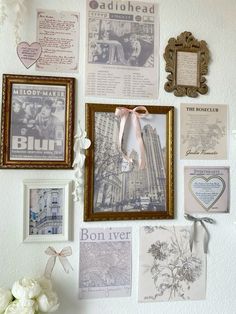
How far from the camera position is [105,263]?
40.9 inches

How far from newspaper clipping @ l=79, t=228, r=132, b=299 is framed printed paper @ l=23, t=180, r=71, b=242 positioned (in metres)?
0.08

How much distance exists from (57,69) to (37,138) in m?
0.22

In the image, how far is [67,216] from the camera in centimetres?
101

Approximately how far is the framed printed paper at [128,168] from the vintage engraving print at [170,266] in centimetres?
7

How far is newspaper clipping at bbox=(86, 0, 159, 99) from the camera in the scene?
1.05 metres

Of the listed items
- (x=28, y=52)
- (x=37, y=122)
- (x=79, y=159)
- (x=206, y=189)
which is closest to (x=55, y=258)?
(x=79, y=159)

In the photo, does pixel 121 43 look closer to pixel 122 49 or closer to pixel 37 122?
pixel 122 49

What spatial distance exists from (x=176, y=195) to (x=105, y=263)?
1.02ft

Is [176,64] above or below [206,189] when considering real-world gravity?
above

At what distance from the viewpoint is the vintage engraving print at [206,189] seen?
109 centimetres

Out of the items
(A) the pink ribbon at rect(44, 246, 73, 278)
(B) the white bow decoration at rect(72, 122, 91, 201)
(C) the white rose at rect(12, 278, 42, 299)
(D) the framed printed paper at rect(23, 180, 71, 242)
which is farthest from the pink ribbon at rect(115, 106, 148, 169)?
(C) the white rose at rect(12, 278, 42, 299)

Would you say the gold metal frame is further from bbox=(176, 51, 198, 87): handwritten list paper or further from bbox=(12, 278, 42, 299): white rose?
bbox=(12, 278, 42, 299): white rose

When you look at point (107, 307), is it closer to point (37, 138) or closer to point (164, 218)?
point (164, 218)

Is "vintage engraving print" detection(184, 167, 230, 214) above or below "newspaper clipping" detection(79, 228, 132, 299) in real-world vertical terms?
above
